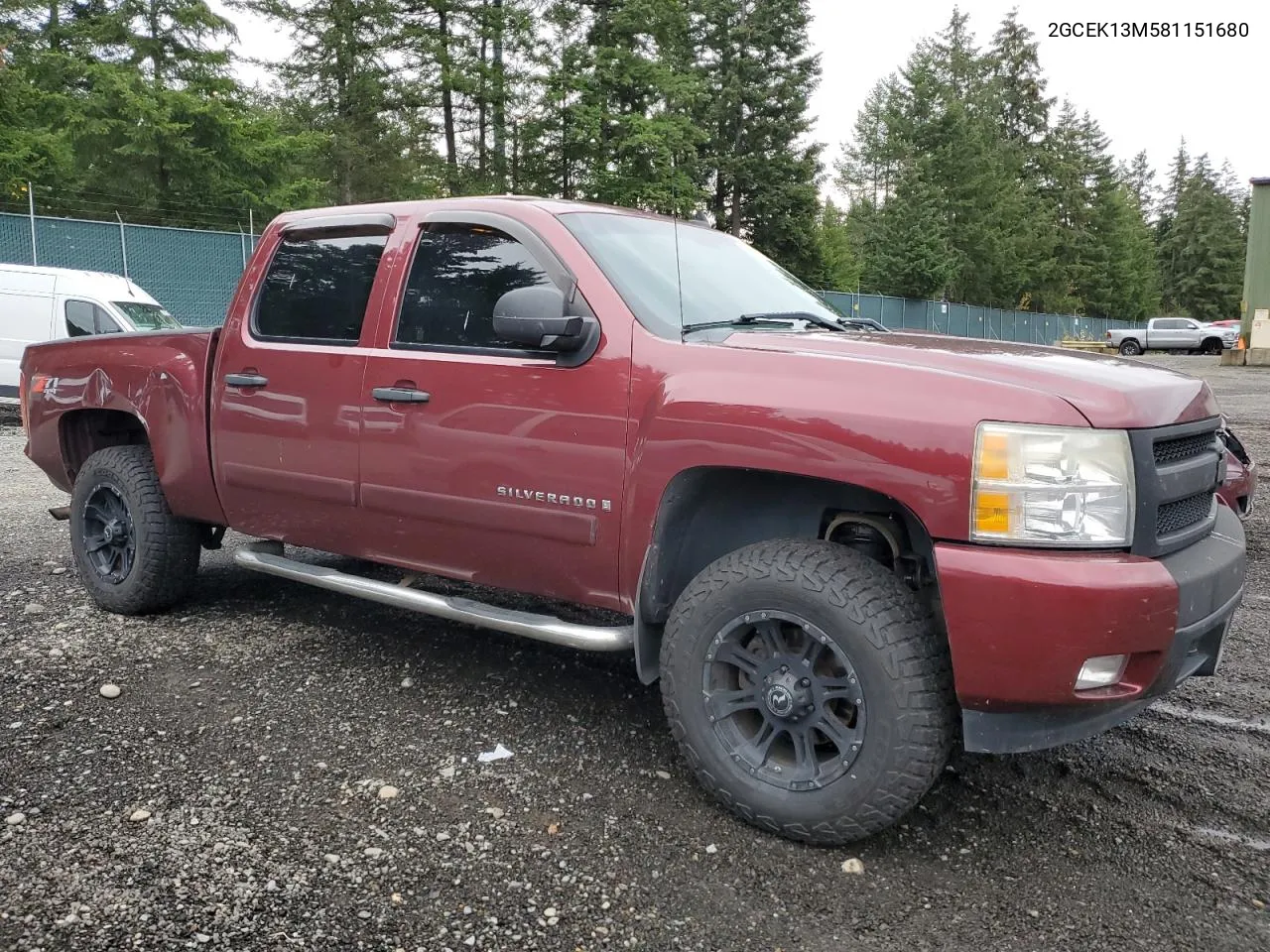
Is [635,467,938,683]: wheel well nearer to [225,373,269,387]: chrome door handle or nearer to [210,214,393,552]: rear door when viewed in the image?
[210,214,393,552]: rear door

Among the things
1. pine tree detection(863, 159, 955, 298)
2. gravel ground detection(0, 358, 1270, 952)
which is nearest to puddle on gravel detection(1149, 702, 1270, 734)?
gravel ground detection(0, 358, 1270, 952)

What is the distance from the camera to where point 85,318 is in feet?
43.3

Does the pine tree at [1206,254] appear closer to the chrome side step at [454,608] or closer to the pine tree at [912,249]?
the pine tree at [912,249]

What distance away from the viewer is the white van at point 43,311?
514 inches

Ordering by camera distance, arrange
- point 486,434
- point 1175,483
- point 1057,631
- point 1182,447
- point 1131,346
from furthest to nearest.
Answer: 1. point 1131,346
2. point 486,434
3. point 1182,447
4. point 1175,483
5. point 1057,631

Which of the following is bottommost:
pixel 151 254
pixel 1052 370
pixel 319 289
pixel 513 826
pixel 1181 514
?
pixel 513 826

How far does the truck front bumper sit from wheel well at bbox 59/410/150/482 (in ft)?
13.5

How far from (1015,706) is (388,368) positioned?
241 cm

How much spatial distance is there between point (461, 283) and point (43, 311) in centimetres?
1180

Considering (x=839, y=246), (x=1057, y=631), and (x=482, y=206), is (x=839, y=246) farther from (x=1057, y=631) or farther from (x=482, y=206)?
(x=1057, y=631)

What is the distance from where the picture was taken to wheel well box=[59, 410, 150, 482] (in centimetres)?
504

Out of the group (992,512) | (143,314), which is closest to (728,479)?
(992,512)

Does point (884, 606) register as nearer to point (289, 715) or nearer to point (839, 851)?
point (839, 851)

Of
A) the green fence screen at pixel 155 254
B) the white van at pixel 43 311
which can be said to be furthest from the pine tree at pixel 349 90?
the white van at pixel 43 311
